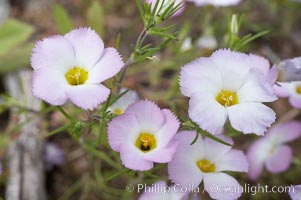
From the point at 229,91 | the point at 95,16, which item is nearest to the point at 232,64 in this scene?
the point at 229,91

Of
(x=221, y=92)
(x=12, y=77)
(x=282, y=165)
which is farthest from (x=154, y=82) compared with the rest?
(x=221, y=92)

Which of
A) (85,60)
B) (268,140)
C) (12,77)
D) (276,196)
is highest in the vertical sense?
(85,60)

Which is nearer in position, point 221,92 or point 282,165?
point 221,92

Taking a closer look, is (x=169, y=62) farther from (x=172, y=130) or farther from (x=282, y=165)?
(x=172, y=130)

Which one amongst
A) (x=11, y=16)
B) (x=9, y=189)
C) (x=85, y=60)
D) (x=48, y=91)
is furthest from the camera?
(x=11, y=16)

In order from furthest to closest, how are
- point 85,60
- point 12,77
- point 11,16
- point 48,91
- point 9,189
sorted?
point 11,16
point 12,77
point 9,189
point 85,60
point 48,91

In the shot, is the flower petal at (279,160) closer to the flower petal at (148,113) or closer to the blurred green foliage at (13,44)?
the flower petal at (148,113)

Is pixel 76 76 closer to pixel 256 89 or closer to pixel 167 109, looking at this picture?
pixel 167 109

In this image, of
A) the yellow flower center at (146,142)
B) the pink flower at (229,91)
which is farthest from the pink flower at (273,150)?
the yellow flower center at (146,142)

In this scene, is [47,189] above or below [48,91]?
below
